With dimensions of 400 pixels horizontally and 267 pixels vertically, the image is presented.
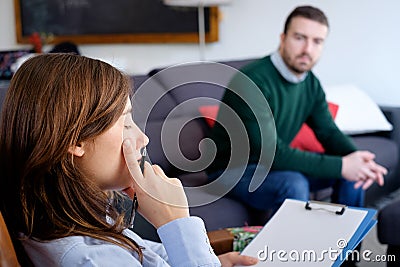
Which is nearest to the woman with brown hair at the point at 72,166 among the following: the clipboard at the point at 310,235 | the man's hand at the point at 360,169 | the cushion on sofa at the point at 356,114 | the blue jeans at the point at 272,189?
the clipboard at the point at 310,235

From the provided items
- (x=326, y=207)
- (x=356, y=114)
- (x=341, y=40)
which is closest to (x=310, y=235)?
(x=326, y=207)

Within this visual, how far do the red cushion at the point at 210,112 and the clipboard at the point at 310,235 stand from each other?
1174 millimetres

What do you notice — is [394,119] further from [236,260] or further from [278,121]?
[236,260]

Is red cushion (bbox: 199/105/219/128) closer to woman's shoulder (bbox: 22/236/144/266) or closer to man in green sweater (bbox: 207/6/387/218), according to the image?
man in green sweater (bbox: 207/6/387/218)

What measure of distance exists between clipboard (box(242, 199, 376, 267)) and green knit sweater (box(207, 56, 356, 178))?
2.15 feet

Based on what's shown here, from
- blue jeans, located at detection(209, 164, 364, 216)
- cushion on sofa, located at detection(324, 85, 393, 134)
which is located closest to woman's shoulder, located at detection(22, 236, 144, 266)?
blue jeans, located at detection(209, 164, 364, 216)

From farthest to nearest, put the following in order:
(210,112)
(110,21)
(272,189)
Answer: (110,21), (210,112), (272,189)

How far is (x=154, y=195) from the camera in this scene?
1.15 metres

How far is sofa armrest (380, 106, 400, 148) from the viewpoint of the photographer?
Answer: 340cm

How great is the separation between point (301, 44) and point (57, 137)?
177cm

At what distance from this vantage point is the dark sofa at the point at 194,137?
1.76m

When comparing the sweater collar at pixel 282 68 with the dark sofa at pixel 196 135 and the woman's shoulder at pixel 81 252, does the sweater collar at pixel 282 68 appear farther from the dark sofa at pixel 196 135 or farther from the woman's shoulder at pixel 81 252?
the woman's shoulder at pixel 81 252

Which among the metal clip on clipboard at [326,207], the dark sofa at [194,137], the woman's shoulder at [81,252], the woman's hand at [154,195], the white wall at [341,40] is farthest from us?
the white wall at [341,40]

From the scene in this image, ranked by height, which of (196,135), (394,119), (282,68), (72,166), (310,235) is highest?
(72,166)
